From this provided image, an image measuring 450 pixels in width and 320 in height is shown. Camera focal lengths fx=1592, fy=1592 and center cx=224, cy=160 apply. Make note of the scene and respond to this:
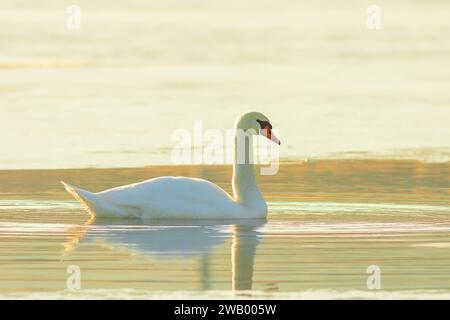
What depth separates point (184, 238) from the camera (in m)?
14.6

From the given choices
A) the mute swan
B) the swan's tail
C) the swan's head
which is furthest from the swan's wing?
the swan's head

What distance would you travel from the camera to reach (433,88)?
1048 inches

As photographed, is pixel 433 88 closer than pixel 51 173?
No

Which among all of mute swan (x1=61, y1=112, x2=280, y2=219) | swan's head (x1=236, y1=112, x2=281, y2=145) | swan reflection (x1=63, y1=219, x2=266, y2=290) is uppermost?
swan's head (x1=236, y1=112, x2=281, y2=145)

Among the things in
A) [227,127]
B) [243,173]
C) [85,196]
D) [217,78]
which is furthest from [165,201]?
[217,78]

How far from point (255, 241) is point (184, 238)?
66 cm

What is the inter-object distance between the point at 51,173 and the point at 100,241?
515cm

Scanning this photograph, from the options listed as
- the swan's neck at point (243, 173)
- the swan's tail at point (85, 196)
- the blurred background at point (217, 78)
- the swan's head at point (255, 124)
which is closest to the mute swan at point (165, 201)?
the swan's tail at point (85, 196)

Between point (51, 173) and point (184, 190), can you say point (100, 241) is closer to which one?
point (184, 190)

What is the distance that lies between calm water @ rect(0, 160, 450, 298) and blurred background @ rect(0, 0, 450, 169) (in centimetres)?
143

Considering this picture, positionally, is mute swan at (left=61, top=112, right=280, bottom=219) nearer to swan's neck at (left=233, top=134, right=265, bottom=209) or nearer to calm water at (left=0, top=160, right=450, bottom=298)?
calm water at (left=0, top=160, right=450, bottom=298)

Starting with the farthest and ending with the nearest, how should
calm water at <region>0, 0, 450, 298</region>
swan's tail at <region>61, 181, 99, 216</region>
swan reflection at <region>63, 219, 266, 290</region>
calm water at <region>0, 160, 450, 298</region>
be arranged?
swan's tail at <region>61, 181, 99, 216</region>, swan reflection at <region>63, 219, 266, 290</region>, calm water at <region>0, 0, 450, 298</region>, calm water at <region>0, 160, 450, 298</region>

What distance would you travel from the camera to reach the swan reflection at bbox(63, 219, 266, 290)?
512 inches

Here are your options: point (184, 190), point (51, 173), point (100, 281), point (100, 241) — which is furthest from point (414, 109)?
point (100, 281)
